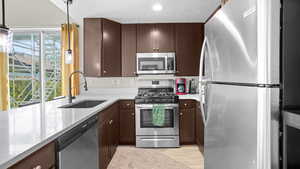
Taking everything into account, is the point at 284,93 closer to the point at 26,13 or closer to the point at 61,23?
the point at 61,23

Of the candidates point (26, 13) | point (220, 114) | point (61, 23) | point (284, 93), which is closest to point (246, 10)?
point (284, 93)

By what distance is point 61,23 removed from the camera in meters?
3.96

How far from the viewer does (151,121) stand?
3553 millimetres

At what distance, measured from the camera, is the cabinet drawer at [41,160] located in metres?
0.95

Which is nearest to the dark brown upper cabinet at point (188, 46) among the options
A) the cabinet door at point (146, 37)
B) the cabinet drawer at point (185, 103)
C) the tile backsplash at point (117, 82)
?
the tile backsplash at point (117, 82)

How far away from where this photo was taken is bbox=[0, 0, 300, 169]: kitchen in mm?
985

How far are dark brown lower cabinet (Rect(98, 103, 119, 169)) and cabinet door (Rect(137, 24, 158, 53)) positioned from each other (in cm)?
125

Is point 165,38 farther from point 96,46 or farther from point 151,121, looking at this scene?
point 151,121

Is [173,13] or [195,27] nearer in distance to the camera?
[173,13]

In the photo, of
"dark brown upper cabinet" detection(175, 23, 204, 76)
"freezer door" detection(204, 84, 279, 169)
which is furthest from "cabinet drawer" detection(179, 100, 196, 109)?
"freezer door" detection(204, 84, 279, 169)

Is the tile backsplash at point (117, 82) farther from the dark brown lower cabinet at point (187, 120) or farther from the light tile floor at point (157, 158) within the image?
the light tile floor at point (157, 158)

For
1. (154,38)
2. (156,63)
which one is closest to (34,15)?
(154,38)

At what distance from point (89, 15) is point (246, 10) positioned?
3.01 m

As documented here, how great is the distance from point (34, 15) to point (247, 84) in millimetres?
4041
